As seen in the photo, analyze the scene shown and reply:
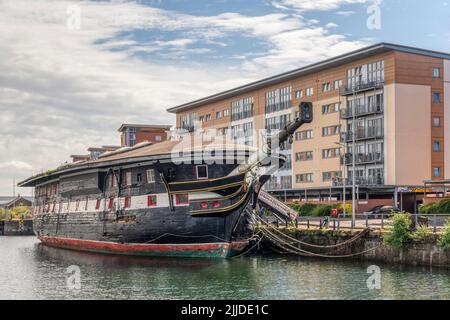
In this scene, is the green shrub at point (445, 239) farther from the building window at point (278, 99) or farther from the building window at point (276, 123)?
the building window at point (276, 123)

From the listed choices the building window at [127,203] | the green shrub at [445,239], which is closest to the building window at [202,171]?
the building window at [127,203]

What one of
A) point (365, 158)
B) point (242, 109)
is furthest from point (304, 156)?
point (242, 109)

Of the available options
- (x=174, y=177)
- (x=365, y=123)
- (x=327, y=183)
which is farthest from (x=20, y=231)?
(x=174, y=177)

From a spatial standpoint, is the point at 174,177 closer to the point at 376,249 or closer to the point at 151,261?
the point at 151,261

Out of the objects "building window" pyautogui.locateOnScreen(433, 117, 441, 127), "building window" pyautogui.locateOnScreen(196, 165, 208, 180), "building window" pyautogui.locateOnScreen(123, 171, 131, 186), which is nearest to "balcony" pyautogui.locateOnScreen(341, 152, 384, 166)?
"building window" pyautogui.locateOnScreen(433, 117, 441, 127)

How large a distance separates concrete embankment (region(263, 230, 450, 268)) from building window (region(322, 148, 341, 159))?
1248 inches

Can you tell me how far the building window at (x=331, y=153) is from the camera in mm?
71750

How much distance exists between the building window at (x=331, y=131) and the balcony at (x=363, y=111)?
1.99 metres

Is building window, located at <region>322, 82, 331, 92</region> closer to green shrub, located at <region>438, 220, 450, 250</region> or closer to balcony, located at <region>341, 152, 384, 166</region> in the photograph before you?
balcony, located at <region>341, 152, 384, 166</region>

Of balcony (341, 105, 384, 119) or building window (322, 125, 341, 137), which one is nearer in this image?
balcony (341, 105, 384, 119)

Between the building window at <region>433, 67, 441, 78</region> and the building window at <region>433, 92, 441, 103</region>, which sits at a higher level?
the building window at <region>433, 67, 441, 78</region>

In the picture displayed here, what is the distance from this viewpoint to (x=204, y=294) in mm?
24750

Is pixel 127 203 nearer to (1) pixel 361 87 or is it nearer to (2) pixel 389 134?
(2) pixel 389 134

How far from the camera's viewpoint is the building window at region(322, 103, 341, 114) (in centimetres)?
7200
